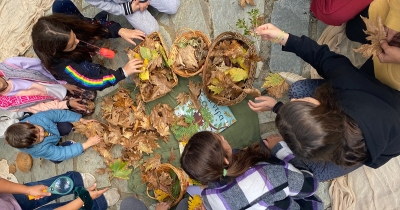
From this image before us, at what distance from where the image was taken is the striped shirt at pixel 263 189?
2.12m

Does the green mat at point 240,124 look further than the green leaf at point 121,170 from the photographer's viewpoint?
No

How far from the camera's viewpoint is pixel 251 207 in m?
2.14

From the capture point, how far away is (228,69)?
2.70m

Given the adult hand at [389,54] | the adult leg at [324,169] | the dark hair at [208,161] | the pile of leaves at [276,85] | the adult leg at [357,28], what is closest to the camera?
the adult hand at [389,54]

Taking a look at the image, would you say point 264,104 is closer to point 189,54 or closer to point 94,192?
point 189,54

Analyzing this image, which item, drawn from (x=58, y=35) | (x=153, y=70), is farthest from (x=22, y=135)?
(x=153, y=70)

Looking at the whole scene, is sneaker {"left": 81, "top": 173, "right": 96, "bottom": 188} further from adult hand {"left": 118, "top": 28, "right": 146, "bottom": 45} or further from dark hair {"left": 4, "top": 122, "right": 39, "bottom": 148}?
adult hand {"left": 118, "top": 28, "right": 146, "bottom": 45}

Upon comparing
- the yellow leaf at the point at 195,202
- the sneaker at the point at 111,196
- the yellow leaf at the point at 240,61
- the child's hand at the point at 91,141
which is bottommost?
the sneaker at the point at 111,196

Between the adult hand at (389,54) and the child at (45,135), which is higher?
the adult hand at (389,54)

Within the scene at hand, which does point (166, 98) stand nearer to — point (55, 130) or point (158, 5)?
point (158, 5)

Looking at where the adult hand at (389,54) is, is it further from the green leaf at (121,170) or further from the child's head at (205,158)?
the green leaf at (121,170)

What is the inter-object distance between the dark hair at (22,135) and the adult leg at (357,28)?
9.27 ft

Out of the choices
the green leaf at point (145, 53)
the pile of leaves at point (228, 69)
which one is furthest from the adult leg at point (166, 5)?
the pile of leaves at point (228, 69)

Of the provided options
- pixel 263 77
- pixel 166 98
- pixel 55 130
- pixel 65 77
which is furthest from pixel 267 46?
pixel 55 130
